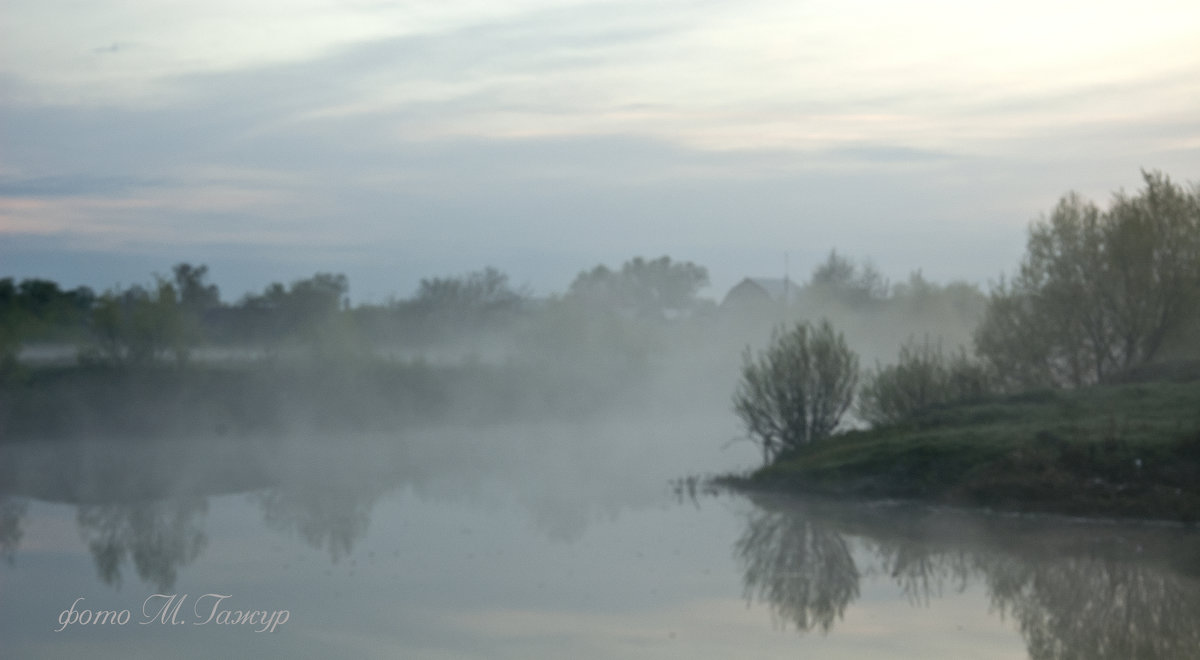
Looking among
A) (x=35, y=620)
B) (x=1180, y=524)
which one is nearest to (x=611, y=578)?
(x=35, y=620)

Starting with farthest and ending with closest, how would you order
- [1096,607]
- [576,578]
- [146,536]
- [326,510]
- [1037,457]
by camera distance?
[326,510]
[1037,457]
[146,536]
[576,578]
[1096,607]

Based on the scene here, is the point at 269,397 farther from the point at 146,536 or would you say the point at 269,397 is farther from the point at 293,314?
the point at 146,536

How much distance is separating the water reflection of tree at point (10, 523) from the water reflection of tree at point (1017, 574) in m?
10.6

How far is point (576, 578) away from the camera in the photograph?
1290cm

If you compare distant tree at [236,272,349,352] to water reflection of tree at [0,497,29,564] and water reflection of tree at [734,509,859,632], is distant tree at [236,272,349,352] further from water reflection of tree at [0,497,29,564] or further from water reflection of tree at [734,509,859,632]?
water reflection of tree at [734,509,859,632]

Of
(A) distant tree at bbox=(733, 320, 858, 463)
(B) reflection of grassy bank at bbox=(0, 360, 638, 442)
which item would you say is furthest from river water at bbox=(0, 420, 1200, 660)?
(B) reflection of grassy bank at bbox=(0, 360, 638, 442)

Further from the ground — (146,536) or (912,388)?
(912,388)

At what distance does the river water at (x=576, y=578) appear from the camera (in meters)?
9.85

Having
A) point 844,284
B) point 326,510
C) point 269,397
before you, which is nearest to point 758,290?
point 844,284

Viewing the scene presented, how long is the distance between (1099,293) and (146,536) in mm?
22225

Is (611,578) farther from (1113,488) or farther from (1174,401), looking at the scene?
(1174,401)

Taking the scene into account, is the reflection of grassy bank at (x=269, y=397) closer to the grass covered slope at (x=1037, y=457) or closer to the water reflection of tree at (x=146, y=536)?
the water reflection of tree at (x=146, y=536)

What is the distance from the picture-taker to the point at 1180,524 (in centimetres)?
1516

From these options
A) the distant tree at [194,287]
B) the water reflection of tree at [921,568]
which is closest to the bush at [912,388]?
the water reflection of tree at [921,568]
